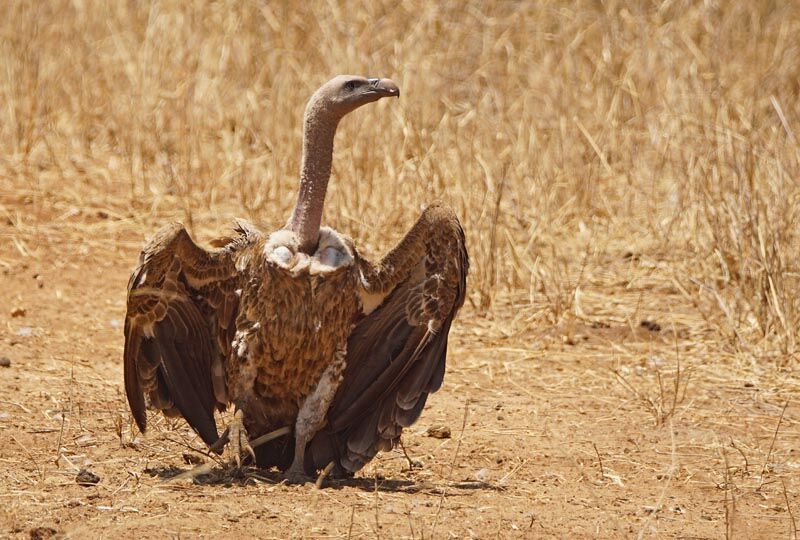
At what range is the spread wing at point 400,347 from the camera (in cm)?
483

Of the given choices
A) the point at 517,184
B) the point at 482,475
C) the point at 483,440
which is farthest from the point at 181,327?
the point at 517,184

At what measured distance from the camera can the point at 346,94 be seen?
482cm

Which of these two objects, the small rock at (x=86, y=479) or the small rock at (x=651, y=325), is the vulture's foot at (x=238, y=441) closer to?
the small rock at (x=86, y=479)

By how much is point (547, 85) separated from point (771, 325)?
161 inches

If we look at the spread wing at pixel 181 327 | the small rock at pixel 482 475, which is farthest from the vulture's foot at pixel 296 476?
the small rock at pixel 482 475

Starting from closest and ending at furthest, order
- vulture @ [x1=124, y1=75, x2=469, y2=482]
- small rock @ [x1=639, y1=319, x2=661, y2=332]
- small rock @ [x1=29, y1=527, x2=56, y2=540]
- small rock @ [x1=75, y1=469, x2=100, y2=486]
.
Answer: small rock @ [x1=29, y1=527, x2=56, y2=540], small rock @ [x1=75, y1=469, x2=100, y2=486], vulture @ [x1=124, y1=75, x2=469, y2=482], small rock @ [x1=639, y1=319, x2=661, y2=332]

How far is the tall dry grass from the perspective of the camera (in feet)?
24.2

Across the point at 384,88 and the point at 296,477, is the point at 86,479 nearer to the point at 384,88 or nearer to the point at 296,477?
the point at 296,477

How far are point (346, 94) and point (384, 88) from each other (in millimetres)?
153

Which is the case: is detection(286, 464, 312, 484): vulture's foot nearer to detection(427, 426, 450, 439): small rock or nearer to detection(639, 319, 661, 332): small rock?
detection(427, 426, 450, 439): small rock

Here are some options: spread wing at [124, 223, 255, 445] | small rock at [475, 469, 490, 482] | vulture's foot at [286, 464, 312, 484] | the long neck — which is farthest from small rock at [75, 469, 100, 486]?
small rock at [475, 469, 490, 482]

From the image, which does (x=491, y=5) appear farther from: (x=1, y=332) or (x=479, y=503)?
(x=479, y=503)

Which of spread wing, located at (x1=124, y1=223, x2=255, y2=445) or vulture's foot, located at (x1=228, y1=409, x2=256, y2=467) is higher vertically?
spread wing, located at (x1=124, y1=223, x2=255, y2=445)

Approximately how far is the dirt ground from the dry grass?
25mm
